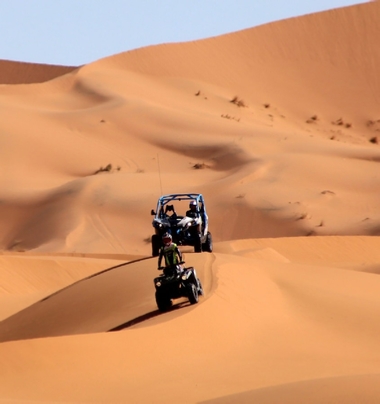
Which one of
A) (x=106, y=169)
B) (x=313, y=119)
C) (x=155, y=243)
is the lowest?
(x=155, y=243)

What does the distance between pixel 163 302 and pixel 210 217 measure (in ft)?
71.9

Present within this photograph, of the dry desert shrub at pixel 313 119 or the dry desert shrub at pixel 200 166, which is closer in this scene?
the dry desert shrub at pixel 200 166

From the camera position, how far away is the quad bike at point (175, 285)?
13555 mm

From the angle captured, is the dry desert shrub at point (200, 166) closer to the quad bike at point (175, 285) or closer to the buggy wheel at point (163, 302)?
the quad bike at point (175, 285)

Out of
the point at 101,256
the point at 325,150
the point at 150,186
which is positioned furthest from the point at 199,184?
the point at 101,256

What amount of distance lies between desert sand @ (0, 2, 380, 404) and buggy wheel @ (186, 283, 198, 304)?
0.71ft

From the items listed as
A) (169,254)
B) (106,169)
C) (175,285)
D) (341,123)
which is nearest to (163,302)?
(175,285)

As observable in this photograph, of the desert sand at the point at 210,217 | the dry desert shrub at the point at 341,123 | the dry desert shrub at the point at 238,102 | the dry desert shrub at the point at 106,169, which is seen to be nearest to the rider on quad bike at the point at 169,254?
the desert sand at the point at 210,217

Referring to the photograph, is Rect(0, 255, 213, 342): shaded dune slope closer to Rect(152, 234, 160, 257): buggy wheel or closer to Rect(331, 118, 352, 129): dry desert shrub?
Rect(152, 234, 160, 257): buggy wheel

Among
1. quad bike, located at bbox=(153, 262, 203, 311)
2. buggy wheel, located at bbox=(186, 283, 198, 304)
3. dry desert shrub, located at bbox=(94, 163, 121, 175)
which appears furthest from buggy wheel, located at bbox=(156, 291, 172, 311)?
dry desert shrub, located at bbox=(94, 163, 121, 175)

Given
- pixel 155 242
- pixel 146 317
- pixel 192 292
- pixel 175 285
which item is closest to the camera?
pixel 175 285

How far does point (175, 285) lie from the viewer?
537 inches

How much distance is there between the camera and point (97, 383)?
37.1 feet

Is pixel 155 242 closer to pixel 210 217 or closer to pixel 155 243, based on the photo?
pixel 155 243
